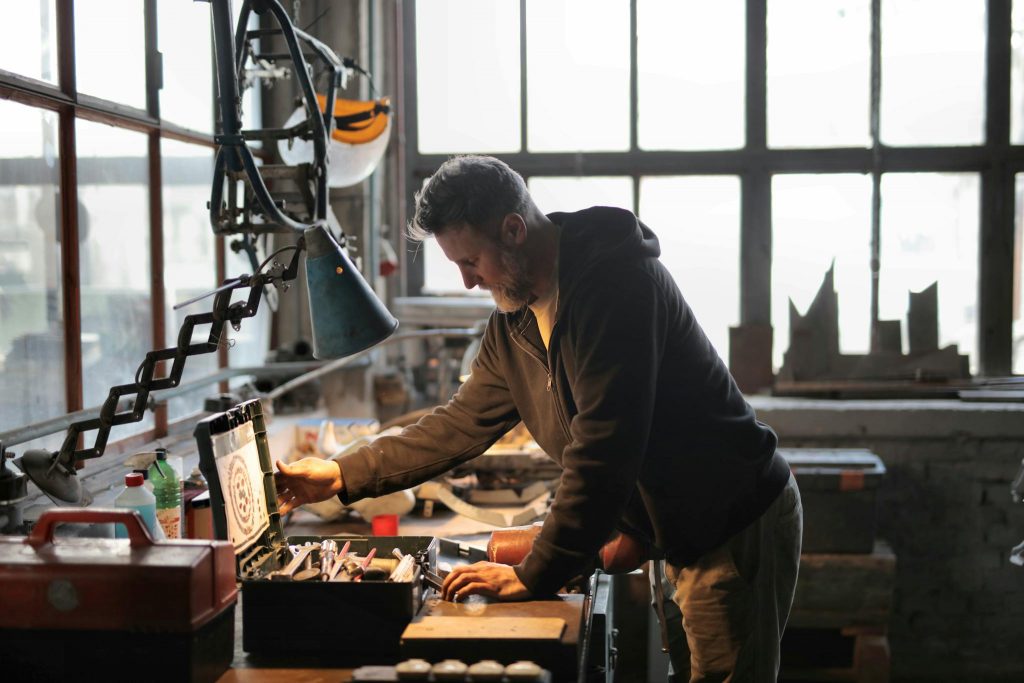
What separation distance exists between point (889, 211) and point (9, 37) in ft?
11.5

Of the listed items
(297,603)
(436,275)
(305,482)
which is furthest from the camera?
(436,275)

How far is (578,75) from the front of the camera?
4.48 metres

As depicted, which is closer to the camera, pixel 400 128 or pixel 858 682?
pixel 858 682

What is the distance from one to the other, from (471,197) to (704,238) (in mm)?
2912

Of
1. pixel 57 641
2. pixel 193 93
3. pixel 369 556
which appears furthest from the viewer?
pixel 193 93

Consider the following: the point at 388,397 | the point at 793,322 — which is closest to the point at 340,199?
the point at 388,397

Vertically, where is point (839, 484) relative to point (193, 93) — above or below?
below

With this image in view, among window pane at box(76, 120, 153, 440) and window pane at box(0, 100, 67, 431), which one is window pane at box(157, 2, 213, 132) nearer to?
window pane at box(76, 120, 153, 440)

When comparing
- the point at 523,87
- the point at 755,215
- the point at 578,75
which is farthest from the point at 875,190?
the point at 523,87

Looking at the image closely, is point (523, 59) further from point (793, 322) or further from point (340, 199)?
point (793, 322)

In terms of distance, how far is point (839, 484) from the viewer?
3508 mm

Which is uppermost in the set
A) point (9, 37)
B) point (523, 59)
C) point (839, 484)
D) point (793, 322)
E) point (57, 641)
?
point (523, 59)

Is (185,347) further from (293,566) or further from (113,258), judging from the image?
(113,258)

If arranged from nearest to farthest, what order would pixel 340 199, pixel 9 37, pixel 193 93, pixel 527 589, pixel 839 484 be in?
pixel 527 589 → pixel 9 37 → pixel 193 93 → pixel 839 484 → pixel 340 199
